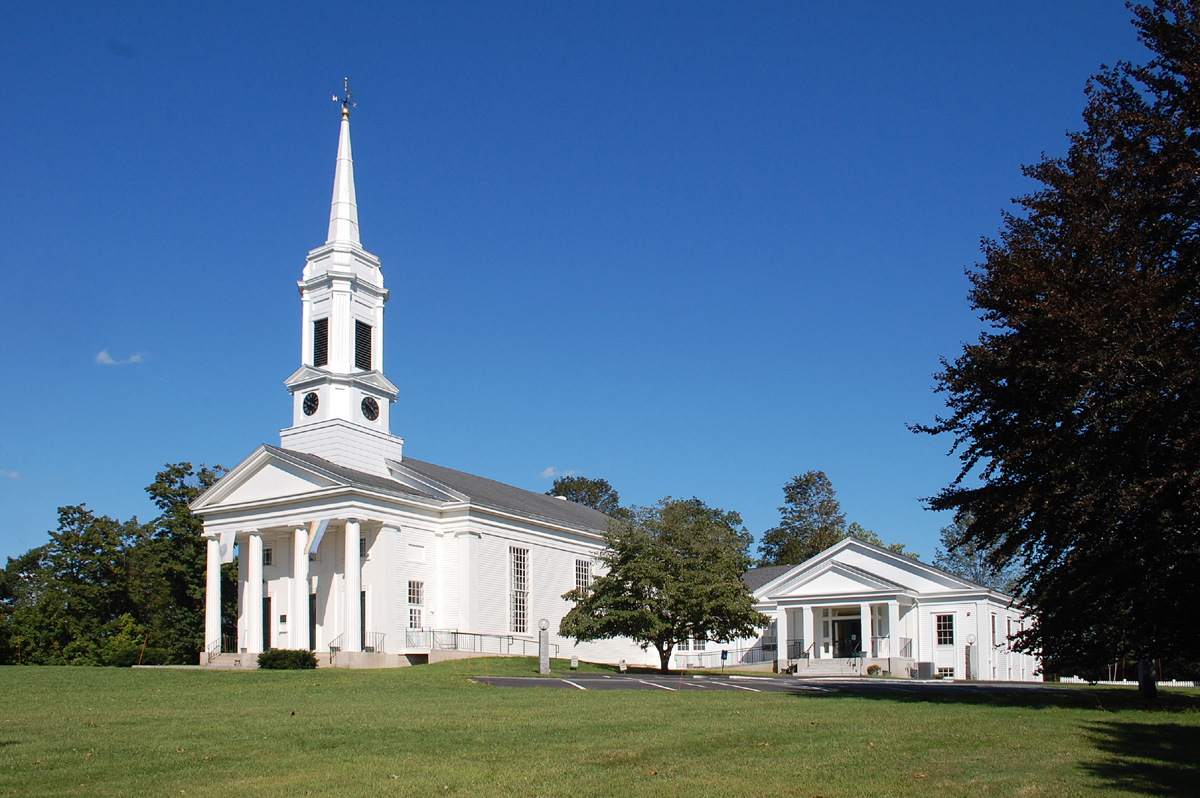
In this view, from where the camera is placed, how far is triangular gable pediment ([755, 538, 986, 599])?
48.3m

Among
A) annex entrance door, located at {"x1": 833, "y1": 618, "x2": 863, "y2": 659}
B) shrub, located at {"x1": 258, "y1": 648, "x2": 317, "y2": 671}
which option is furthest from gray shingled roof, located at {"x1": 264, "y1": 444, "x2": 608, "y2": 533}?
annex entrance door, located at {"x1": 833, "y1": 618, "x2": 863, "y2": 659}

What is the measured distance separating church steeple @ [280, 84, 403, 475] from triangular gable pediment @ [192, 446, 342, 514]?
2397 mm

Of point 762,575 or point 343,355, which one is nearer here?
point 343,355

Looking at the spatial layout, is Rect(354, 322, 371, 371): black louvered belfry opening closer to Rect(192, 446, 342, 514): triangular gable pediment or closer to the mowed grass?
Rect(192, 446, 342, 514): triangular gable pediment

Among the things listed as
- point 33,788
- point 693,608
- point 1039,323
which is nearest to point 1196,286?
point 1039,323

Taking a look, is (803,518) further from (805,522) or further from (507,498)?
(507,498)

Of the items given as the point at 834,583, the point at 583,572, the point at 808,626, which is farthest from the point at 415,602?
the point at 834,583

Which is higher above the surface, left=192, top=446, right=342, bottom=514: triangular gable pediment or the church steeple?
the church steeple

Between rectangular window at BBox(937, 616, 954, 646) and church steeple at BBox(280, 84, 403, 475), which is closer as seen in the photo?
church steeple at BBox(280, 84, 403, 475)

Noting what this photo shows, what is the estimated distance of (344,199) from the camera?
158 feet

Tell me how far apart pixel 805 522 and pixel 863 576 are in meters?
40.3

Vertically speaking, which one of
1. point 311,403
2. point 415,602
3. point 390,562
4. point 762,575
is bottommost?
point 762,575

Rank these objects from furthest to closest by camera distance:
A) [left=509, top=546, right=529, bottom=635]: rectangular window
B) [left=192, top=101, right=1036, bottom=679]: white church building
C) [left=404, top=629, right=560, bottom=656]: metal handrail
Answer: [left=509, top=546, right=529, bottom=635]: rectangular window → [left=404, top=629, right=560, bottom=656]: metal handrail → [left=192, top=101, right=1036, bottom=679]: white church building

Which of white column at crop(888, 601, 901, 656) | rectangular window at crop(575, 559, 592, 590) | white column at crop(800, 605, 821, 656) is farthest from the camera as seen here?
rectangular window at crop(575, 559, 592, 590)
